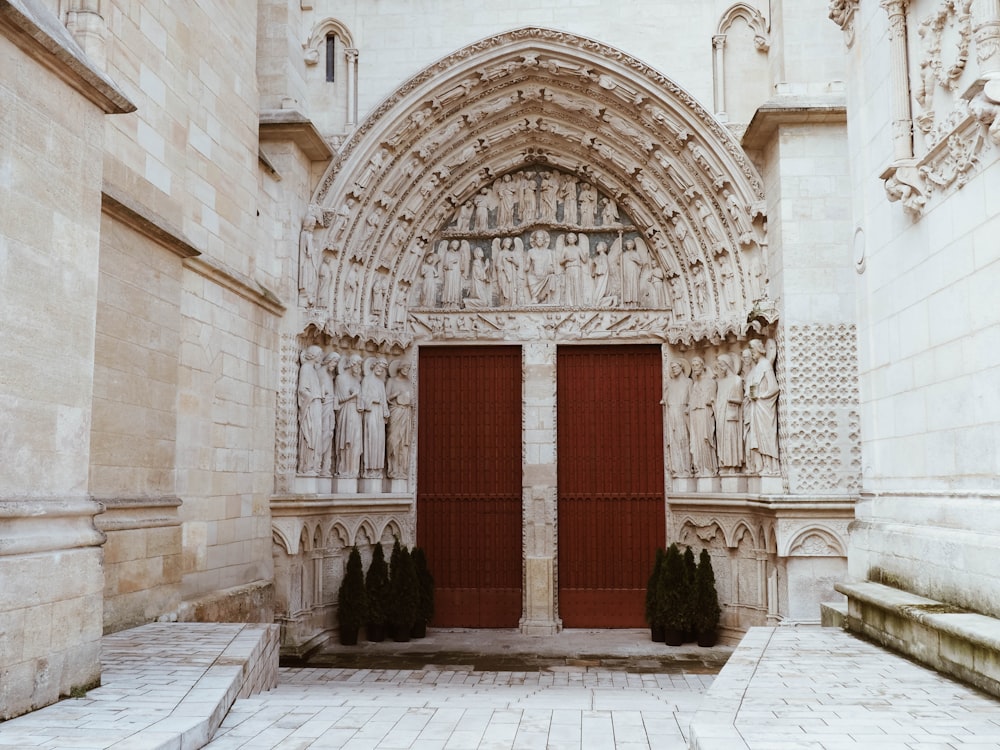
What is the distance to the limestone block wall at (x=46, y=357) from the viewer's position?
4.05 m

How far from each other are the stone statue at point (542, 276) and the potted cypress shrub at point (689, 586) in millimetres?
3300

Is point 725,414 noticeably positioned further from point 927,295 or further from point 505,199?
point 927,295

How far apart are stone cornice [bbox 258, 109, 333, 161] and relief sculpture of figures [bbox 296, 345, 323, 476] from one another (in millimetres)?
2283

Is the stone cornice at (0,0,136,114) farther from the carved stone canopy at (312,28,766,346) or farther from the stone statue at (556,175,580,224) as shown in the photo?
the stone statue at (556,175,580,224)

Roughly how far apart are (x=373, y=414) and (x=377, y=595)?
1923 mm

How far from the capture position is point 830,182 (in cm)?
909

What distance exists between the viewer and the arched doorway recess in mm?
9898

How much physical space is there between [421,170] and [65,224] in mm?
6486

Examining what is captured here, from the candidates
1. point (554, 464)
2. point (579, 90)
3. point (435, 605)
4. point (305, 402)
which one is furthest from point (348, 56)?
point (435, 605)

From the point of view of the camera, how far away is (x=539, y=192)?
11.3 meters

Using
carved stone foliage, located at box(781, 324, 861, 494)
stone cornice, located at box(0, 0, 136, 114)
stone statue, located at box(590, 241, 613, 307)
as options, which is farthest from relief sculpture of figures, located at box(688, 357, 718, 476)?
stone cornice, located at box(0, 0, 136, 114)

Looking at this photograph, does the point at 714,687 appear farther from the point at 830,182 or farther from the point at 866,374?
the point at 830,182

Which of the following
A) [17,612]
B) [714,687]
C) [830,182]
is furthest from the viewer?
[830,182]

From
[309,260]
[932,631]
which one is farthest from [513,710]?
[309,260]
